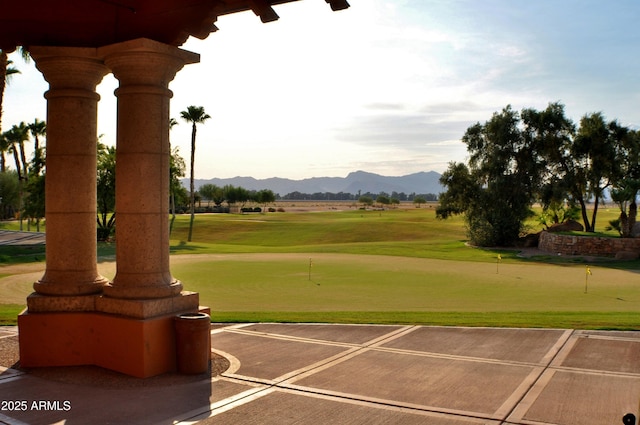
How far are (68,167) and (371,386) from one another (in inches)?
229

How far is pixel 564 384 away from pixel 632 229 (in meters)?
33.8

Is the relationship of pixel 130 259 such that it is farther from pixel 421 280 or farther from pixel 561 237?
pixel 561 237

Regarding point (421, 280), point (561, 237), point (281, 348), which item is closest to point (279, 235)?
→ point (561, 237)

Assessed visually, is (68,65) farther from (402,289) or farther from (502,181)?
(502,181)

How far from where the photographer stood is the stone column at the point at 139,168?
8.42 metres

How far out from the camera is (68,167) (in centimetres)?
903

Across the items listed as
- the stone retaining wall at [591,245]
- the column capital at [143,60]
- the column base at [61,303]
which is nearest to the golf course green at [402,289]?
the stone retaining wall at [591,245]

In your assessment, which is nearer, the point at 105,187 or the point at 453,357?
the point at 453,357

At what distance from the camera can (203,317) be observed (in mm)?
8180

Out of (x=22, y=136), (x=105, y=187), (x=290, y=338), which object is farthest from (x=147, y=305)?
(x=22, y=136)

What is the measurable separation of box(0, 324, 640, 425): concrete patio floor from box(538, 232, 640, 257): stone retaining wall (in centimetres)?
2805

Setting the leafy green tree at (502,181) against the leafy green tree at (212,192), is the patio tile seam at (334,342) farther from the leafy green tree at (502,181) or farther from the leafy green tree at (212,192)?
the leafy green tree at (212,192)

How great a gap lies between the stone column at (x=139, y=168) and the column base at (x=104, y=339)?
1.31 feet

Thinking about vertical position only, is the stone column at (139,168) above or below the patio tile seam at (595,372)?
above
